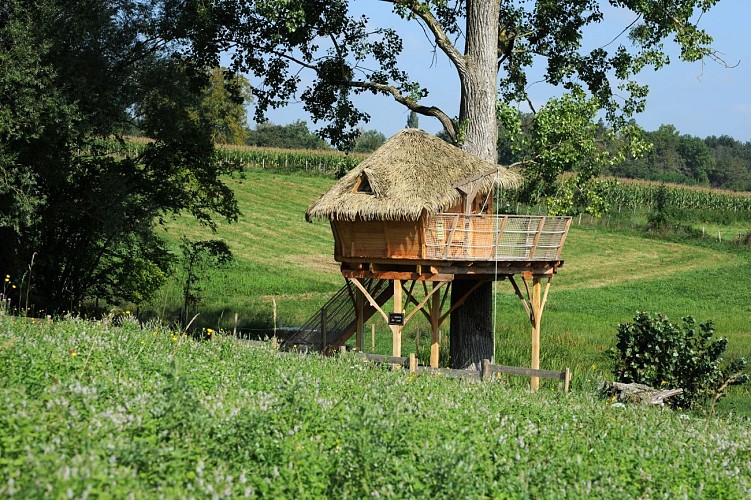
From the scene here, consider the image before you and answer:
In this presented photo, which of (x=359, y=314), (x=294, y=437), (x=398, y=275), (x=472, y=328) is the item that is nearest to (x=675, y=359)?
(x=472, y=328)

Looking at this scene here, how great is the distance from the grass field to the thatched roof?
331 centimetres

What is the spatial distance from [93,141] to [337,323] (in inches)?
329

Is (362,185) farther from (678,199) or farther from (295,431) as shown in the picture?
(678,199)

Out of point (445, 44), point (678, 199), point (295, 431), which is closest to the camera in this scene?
point (295, 431)

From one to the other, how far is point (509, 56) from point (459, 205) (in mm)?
5154

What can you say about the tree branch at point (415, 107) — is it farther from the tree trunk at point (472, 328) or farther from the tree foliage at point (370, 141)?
the tree foliage at point (370, 141)

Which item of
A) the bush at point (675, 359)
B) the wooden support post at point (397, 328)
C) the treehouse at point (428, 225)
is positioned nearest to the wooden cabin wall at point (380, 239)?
the treehouse at point (428, 225)

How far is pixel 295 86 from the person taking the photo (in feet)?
87.2

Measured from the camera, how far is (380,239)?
21984mm

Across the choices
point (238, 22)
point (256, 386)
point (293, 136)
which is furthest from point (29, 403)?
point (293, 136)

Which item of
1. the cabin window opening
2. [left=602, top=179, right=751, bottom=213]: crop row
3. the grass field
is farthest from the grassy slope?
[left=602, top=179, right=751, bottom=213]: crop row

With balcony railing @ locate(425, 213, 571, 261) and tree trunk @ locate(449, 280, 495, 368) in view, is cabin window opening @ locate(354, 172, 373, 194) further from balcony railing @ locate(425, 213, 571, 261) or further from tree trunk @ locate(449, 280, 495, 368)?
tree trunk @ locate(449, 280, 495, 368)

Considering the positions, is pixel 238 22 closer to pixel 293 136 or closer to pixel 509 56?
pixel 509 56

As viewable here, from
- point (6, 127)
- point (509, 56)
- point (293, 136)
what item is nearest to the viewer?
point (6, 127)
